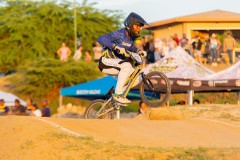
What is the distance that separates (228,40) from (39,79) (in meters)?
15.0

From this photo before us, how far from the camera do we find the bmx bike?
1453cm

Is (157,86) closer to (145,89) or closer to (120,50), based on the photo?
(145,89)

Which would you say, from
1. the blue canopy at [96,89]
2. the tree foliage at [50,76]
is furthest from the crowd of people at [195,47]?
the tree foliage at [50,76]

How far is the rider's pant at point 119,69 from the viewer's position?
1443 centimetres

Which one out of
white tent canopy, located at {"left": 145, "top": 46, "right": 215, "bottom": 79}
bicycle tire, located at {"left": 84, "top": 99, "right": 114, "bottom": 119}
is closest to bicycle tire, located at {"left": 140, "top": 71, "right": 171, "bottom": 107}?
bicycle tire, located at {"left": 84, "top": 99, "right": 114, "bottom": 119}

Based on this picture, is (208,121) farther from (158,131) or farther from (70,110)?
(70,110)

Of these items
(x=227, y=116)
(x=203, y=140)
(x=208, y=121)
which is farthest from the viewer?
(x=227, y=116)

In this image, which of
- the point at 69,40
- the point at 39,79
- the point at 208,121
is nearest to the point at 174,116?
the point at 208,121

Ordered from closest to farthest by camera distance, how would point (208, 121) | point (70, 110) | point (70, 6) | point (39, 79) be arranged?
1. point (208, 121)
2. point (70, 110)
3. point (39, 79)
4. point (70, 6)

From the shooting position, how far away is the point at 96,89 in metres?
23.6

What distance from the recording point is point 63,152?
1075cm

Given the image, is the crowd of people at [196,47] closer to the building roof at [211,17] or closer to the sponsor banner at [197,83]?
the building roof at [211,17]

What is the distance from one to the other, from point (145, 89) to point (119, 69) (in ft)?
2.36

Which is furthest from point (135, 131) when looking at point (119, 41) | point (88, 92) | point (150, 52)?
point (150, 52)
